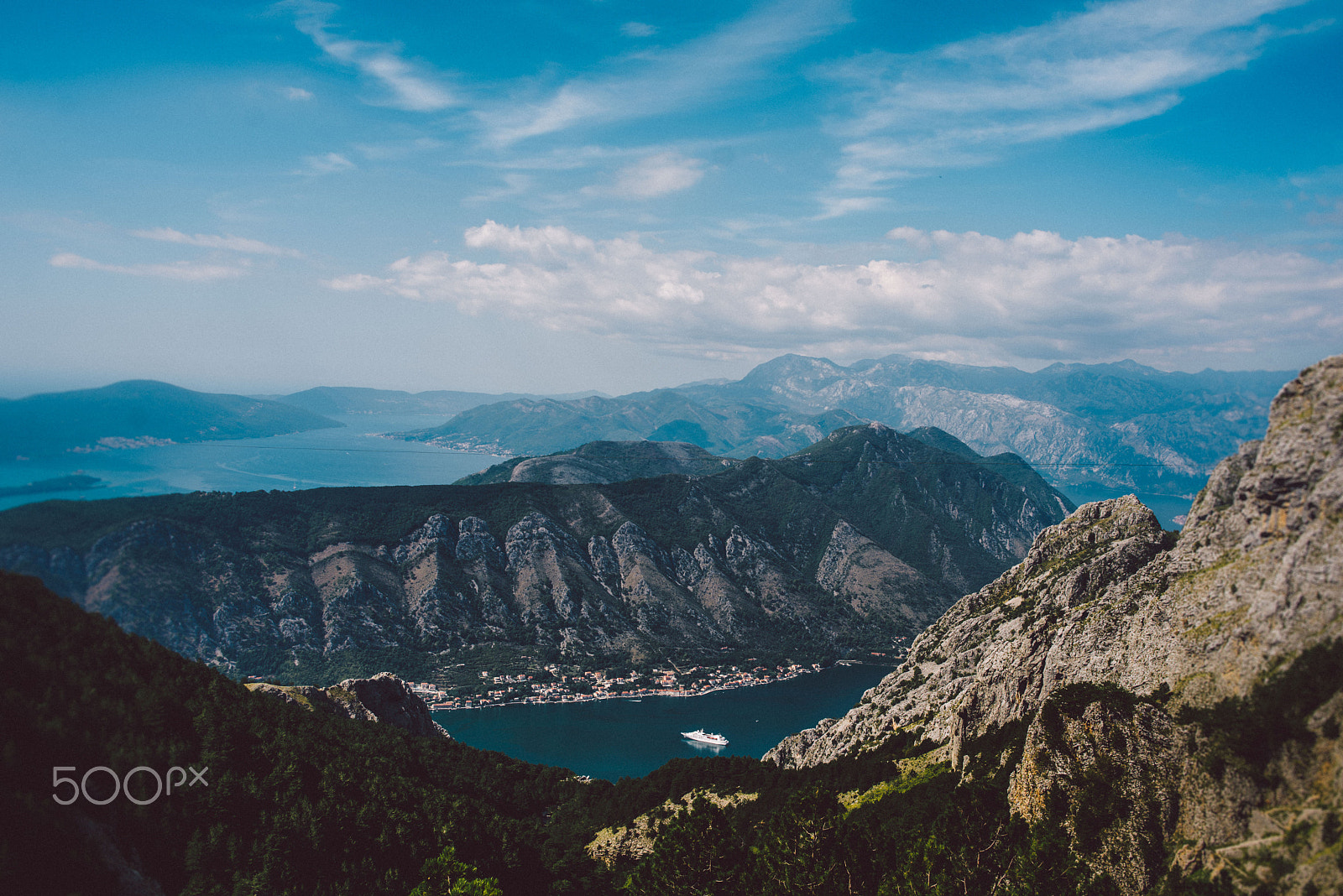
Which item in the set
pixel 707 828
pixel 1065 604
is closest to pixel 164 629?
pixel 707 828

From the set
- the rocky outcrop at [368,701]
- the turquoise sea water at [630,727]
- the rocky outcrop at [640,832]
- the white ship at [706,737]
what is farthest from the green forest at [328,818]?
the white ship at [706,737]

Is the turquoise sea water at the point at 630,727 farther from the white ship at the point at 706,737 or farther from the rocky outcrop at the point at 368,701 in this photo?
the rocky outcrop at the point at 368,701

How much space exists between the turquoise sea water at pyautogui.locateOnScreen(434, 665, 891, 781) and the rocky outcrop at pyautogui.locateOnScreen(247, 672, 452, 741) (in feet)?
158

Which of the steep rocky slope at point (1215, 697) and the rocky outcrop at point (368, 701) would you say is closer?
the steep rocky slope at point (1215, 697)

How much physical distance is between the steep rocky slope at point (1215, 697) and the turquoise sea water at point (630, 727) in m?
105

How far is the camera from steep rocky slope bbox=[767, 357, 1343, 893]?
102 feet

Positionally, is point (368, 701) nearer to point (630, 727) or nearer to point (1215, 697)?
point (630, 727)

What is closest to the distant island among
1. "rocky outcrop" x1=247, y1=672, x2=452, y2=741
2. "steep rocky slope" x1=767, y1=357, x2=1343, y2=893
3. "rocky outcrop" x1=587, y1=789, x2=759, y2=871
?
"rocky outcrop" x1=247, y1=672, x2=452, y2=741

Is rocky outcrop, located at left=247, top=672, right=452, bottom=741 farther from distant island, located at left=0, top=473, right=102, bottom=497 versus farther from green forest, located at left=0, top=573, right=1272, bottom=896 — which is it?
distant island, located at left=0, top=473, right=102, bottom=497

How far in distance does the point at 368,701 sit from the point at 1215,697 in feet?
330

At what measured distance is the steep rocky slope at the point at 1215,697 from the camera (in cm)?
3102

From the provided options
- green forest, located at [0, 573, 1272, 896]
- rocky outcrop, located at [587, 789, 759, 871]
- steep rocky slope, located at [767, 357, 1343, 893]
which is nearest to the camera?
steep rocky slope, located at [767, 357, 1343, 893]

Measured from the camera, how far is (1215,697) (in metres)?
39.2

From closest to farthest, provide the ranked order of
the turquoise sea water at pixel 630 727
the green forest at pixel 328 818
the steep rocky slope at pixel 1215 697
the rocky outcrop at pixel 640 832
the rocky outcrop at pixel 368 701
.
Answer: the steep rocky slope at pixel 1215 697 → the green forest at pixel 328 818 → the rocky outcrop at pixel 640 832 → the rocky outcrop at pixel 368 701 → the turquoise sea water at pixel 630 727
